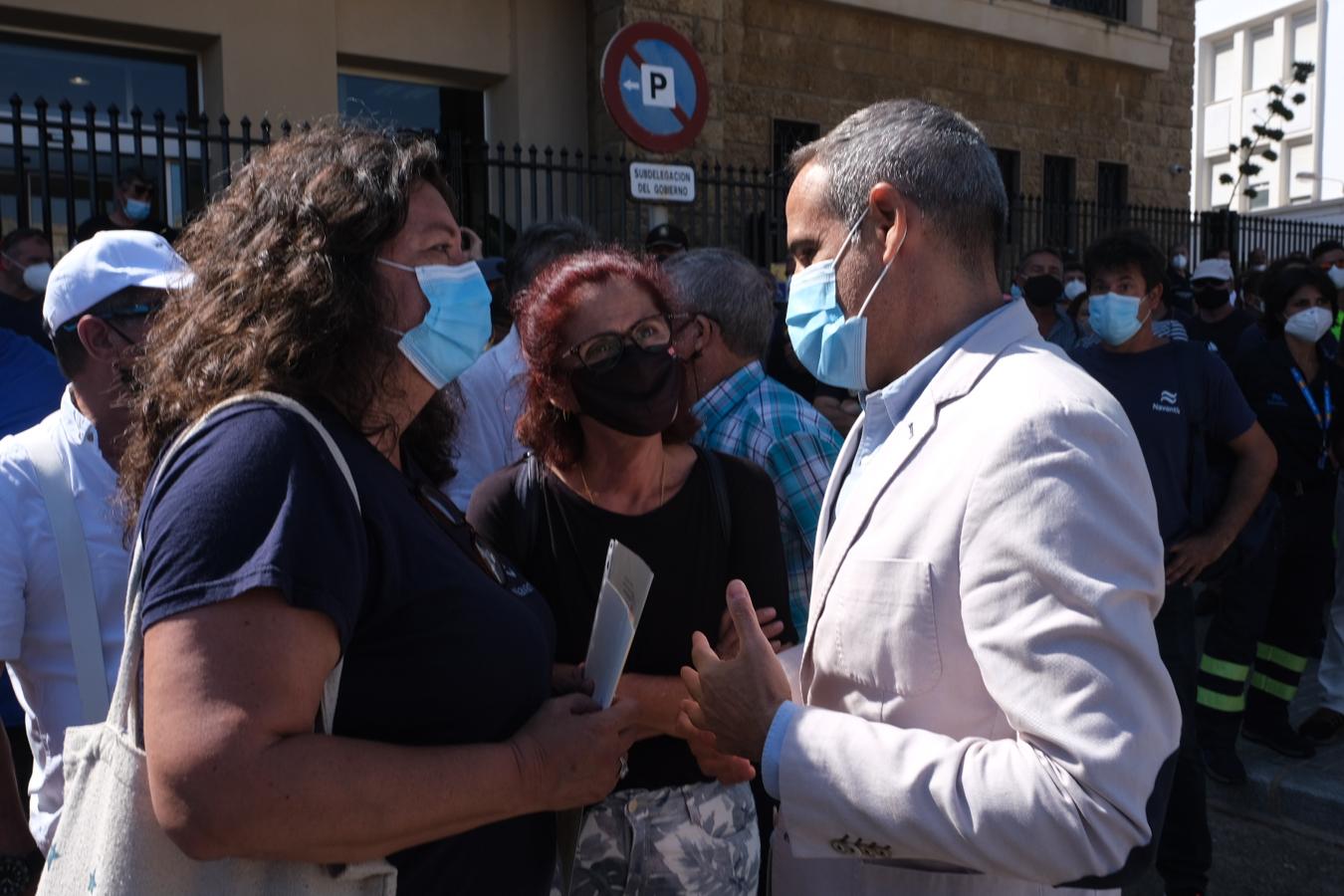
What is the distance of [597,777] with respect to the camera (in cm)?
168

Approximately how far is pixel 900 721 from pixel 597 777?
A: 46 cm

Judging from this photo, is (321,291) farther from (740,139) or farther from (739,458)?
(740,139)

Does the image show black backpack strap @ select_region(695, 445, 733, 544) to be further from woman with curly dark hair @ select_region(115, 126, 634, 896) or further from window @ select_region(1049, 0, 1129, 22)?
window @ select_region(1049, 0, 1129, 22)

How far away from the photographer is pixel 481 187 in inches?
398

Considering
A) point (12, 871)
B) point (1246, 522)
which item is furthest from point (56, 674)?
point (1246, 522)

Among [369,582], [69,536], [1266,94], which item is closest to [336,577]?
[369,582]

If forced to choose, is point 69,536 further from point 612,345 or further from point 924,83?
point 924,83

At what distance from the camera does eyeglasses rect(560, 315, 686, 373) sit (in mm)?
2531

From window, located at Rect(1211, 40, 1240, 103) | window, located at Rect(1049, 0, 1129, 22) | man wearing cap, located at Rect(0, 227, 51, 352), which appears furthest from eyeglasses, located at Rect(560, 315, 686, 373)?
window, located at Rect(1211, 40, 1240, 103)

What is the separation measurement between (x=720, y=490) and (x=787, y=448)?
56 cm

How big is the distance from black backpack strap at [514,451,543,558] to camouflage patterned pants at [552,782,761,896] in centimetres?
57

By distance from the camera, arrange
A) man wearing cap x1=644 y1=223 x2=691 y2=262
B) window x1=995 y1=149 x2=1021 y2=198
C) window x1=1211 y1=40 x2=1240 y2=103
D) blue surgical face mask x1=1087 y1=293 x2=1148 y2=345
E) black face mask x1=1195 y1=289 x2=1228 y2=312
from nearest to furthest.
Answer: blue surgical face mask x1=1087 y1=293 x2=1148 y2=345 < man wearing cap x1=644 y1=223 x2=691 y2=262 < black face mask x1=1195 y1=289 x2=1228 y2=312 < window x1=995 y1=149 x2=1021 y2=198 < window x1=1211 y1=40 x2=1240 y2=103

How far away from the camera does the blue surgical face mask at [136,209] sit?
22.9ft

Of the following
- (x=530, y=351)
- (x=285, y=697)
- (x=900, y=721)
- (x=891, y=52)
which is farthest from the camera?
(x=891, y=52)
